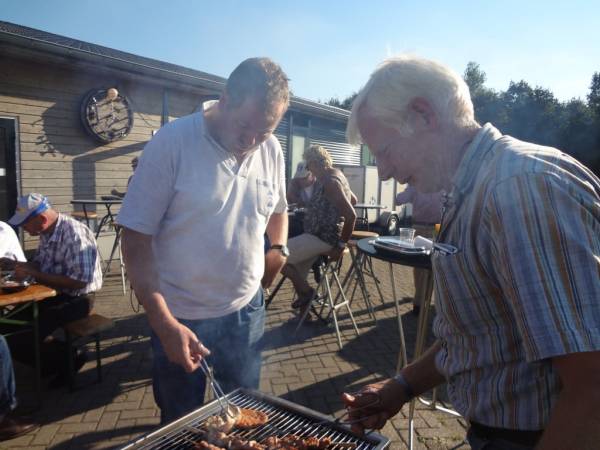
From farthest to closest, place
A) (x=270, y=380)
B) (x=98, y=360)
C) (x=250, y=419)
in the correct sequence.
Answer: (x=270, y=380)
(x=98, y=360)
(x=250, y=419)

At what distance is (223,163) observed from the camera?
195 cm

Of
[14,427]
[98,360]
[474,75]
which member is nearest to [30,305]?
[98,360]

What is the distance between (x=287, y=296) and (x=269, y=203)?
4525mm

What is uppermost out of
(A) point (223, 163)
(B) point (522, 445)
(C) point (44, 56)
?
(C) point (44, 56)

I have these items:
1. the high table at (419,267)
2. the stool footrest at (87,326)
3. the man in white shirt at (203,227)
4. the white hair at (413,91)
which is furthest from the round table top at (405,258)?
the stool footrest at (87,326)

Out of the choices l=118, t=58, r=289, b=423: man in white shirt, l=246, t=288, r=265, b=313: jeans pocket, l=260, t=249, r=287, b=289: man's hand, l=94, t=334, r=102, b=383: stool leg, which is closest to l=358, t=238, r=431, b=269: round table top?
l=260, t=249, r=287, b=289: man's hand

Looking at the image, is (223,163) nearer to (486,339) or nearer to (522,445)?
(486,339)

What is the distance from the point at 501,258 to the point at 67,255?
13.2 feet

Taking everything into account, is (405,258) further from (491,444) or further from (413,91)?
(413,91)

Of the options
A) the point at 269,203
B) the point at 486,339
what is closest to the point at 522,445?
the point at 486,339

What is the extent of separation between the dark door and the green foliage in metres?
25.4

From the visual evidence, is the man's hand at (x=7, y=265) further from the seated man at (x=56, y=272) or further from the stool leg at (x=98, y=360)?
the stool leg at (x=98, y=360)

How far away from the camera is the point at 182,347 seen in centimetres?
169

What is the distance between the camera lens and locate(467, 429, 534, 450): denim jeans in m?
1.13
